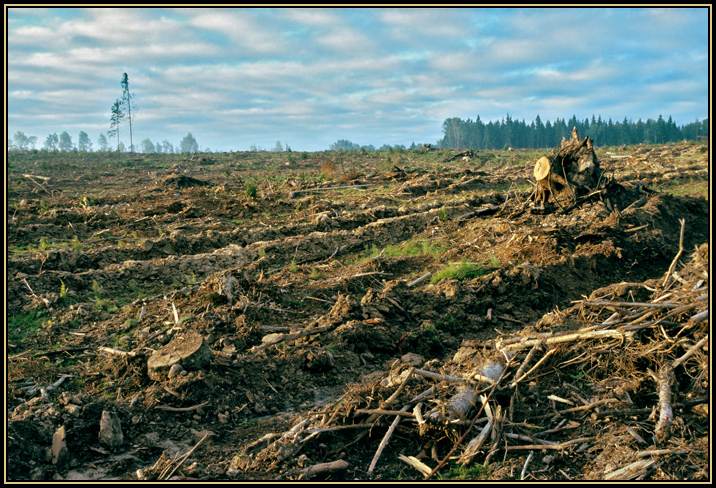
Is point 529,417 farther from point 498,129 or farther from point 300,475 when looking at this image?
point 498,129

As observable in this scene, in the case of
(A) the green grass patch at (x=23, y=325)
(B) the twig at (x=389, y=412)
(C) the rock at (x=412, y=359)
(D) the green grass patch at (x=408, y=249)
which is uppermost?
(D) the green grass patch at (x=408, y=249)

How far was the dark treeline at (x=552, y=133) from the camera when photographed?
81.4 metres

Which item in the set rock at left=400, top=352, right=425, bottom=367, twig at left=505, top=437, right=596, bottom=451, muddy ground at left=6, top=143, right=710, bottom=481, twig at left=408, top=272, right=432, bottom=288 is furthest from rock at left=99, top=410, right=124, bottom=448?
twig at left=408, top=272, right=432, bottom=288

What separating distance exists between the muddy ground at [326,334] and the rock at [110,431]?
19 millimetres

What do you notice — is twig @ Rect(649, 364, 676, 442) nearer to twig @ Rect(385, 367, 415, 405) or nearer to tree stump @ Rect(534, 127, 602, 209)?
twig @ Rect(385, 367, 415, 405)

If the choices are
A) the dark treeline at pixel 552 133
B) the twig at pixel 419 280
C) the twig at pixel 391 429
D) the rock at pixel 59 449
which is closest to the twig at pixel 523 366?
the twig at pixel 391 429

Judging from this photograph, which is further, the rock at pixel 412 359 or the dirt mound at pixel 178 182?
the dirt mound at pixel 178 182

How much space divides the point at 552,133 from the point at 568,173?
94.4 metres

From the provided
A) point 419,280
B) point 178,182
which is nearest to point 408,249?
point 419,280

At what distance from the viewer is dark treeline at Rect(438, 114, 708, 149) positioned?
267ft

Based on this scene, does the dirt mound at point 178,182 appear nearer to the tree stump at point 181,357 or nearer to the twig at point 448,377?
the tree stump at point 181,357

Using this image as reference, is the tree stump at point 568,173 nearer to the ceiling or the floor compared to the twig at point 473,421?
nearer to the ceiling

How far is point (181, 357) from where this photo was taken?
14.9 feet

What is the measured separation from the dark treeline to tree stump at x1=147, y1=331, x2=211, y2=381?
280 ft
